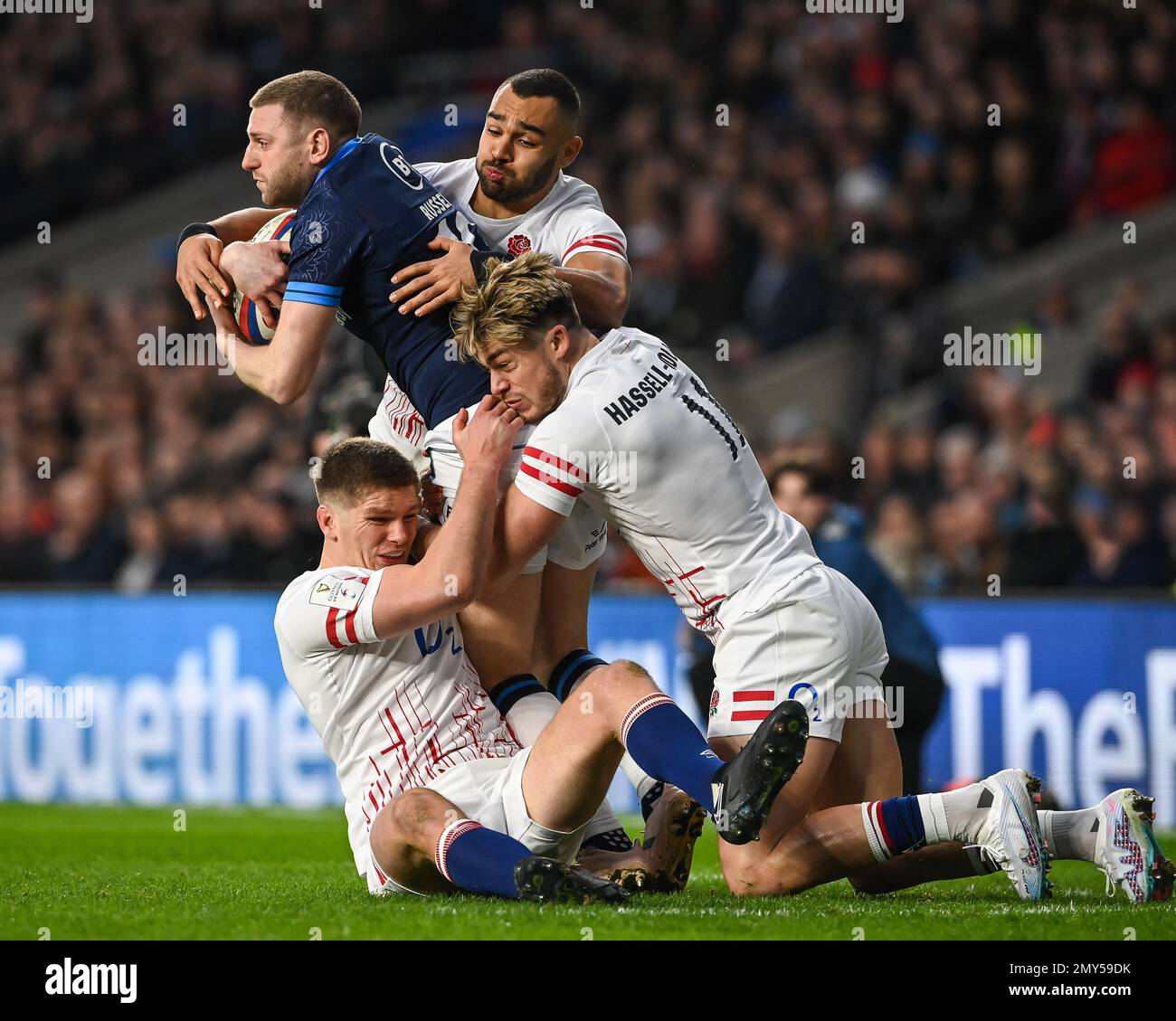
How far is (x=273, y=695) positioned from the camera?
10133 mm

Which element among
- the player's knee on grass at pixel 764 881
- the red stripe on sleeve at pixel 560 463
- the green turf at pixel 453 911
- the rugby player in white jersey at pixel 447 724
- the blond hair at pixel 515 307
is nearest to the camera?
the green turf at pixel 453 911

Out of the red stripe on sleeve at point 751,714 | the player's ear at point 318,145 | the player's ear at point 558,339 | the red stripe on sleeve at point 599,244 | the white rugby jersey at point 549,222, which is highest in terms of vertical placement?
the player's ear at point 318,145

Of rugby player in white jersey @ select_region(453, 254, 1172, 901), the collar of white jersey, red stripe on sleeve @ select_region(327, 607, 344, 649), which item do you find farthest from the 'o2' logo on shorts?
red stripe on sleeve @ select_region(327, 607, 344, 649)

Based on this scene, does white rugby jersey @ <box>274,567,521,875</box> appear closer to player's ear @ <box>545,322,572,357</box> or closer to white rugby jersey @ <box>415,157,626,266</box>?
player's ear @ <box>545,322,572,357</box>

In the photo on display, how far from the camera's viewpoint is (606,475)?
189 inches

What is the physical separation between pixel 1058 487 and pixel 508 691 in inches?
243

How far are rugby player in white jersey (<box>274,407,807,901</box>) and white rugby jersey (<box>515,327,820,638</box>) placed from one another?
254 millimetres

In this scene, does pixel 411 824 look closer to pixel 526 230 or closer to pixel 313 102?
pixel 526 230

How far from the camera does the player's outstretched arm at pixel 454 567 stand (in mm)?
4691

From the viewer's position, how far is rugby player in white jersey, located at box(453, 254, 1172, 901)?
15.8ft

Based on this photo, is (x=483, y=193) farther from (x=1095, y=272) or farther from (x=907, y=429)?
(x=1095, y=272)

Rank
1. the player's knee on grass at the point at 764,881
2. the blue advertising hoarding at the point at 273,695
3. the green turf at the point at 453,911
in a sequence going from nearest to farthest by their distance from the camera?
the green turf at the point at 453,911 < the player's knee on grass at the point at 764,881 < the blue advertising hoarding at the point at 273,695

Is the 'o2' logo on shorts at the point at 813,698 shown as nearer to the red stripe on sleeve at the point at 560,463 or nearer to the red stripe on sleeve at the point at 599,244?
the red stripe on sleeve at the point at 560,463

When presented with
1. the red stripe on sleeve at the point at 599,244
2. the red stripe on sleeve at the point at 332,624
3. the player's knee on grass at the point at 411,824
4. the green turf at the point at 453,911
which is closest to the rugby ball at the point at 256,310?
the red stripe on sleeve at the point at 599,244
